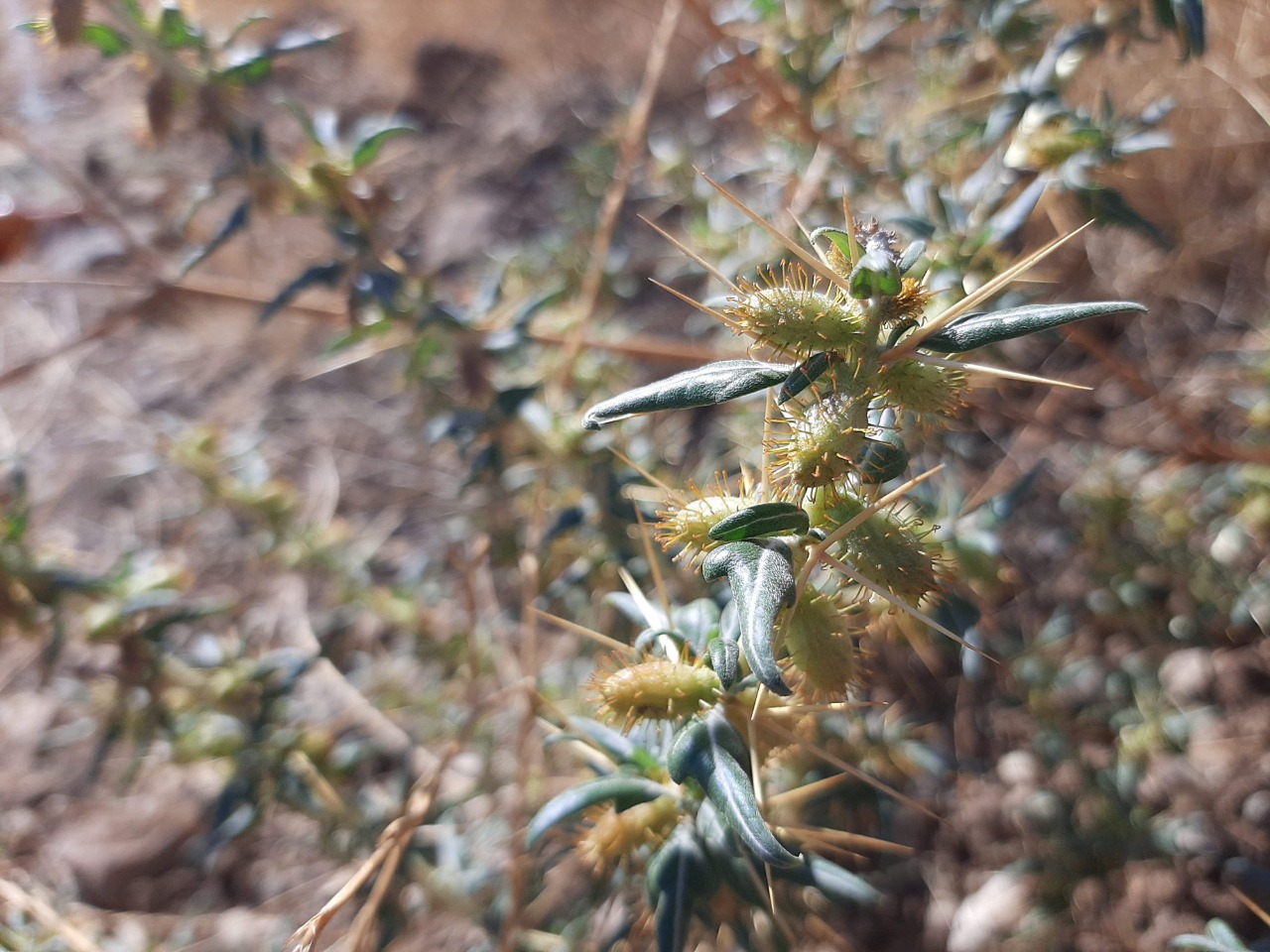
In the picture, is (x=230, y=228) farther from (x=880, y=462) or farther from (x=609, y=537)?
(x=880, y=462)

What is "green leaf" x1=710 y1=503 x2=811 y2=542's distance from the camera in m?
0.96

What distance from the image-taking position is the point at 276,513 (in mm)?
2779

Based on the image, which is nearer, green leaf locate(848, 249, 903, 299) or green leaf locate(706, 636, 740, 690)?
green leaf locate(848, 249, 903, 299)

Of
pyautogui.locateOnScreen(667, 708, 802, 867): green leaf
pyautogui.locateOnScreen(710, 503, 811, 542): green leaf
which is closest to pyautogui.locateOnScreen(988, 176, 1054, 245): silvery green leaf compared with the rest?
pyautogui.locateOnScreen(710, 503, 811, 542): green leaf

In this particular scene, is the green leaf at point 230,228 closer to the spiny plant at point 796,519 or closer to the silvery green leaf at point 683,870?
the spiny plant at point 796,519

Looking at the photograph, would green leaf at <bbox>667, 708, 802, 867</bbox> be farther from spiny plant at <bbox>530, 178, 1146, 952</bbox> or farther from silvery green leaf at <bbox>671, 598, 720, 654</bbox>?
silvery green leaf at <bbox>671, 598, 720, 654</bbox>

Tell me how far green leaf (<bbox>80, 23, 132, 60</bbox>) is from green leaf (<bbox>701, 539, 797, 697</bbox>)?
5.69 feet

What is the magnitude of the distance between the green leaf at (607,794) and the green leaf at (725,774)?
0.17 meters

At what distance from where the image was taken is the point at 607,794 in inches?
48.2

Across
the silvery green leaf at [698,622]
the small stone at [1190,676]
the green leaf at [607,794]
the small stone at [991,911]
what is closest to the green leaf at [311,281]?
the silvery green leaf at [698,622]

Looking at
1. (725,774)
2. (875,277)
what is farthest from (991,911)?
(875,277)

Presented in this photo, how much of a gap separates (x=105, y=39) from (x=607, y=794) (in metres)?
1.81

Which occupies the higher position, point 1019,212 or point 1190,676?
point 1019,212

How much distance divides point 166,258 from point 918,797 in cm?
470
